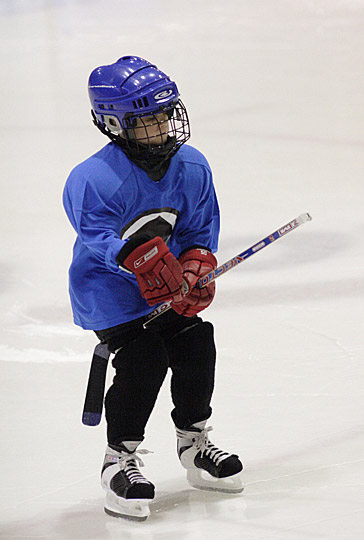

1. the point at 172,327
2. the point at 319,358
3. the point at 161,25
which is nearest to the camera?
the point at 172,327

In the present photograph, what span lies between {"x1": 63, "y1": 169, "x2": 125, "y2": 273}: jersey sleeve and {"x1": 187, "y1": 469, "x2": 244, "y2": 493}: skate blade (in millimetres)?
494

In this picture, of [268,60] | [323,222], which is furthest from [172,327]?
[268,60]

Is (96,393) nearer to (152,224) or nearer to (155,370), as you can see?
(155,370)

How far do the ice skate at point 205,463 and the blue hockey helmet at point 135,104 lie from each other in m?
0.59

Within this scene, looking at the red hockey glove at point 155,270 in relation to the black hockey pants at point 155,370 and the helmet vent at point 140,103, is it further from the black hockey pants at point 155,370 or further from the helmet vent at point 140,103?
the helmet vent at point 140,103

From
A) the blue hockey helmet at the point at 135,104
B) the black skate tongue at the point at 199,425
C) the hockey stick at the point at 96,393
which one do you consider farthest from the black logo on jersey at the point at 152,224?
the black skate tongue at the point at 199,425

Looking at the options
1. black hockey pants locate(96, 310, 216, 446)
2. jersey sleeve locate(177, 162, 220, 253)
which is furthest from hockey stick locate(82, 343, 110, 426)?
jersey sleeve locate(177, 162, 220, 253)

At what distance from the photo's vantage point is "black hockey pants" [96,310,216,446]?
5.73ft

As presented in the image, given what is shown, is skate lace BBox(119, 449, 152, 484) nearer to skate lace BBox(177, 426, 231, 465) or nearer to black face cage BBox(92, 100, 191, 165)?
skate lace BBox(177, 426, 231, 465)

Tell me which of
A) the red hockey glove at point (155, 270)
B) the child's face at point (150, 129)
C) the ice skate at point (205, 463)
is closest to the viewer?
the red hockey glove at point (155, 270)

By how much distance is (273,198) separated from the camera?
3.79m

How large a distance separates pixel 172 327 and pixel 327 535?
53cm

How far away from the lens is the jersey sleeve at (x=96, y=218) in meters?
1.66

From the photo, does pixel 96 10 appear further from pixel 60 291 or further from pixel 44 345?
pixel 44 345
